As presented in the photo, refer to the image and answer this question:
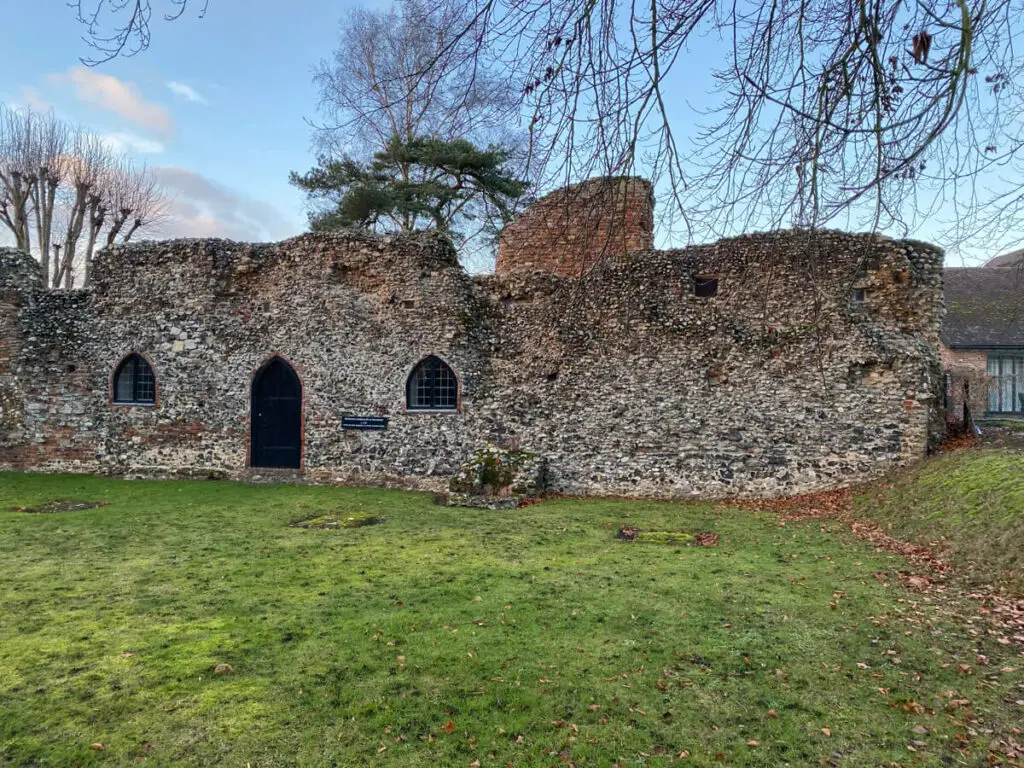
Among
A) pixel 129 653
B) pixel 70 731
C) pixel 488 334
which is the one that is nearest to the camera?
pixel 70 731

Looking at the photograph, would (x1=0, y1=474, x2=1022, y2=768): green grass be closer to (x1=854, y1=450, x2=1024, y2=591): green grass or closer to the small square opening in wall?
(x1=854, y1=450, x2=1024, y2=591): green grass

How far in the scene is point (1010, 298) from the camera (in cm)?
2331

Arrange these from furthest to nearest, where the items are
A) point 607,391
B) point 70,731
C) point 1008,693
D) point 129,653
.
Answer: point 607,391, point 129,653, point 1008,693, point 70,731

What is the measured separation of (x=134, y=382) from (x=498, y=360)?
8802mm

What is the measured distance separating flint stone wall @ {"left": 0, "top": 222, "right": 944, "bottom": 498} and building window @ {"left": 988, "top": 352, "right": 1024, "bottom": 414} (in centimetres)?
1268

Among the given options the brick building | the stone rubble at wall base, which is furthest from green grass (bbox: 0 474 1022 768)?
the brick building

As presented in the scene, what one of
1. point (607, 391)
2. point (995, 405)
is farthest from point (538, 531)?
point (995, 405)

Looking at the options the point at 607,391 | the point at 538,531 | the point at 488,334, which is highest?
the point at 488,334

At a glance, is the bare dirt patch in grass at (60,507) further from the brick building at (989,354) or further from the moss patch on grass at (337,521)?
the brick building at (989,354)

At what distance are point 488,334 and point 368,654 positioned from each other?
31.7 feet

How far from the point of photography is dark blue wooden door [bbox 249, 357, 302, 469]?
48.9 feet

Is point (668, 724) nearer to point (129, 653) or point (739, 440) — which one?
point (129, 653)

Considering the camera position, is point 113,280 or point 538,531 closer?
point 538,531

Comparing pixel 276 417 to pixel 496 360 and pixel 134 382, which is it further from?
pixel 496 360
